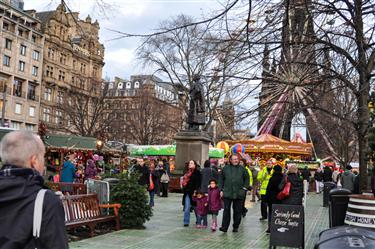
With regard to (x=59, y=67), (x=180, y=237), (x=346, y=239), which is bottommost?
(x=180, y=237)

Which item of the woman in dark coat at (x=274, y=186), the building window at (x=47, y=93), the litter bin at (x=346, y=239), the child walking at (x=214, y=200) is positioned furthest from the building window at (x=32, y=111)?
the litter bin at (x=346, y=239)

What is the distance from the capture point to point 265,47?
9.30m

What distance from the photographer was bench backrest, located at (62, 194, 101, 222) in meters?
9.45

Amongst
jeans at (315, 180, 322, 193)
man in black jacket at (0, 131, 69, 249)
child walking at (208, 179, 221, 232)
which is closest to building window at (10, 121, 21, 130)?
jeans at (315, 180, 322, 193)

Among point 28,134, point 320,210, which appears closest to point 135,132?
point 320,210

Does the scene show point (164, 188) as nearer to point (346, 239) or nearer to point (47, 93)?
point (346, 239)

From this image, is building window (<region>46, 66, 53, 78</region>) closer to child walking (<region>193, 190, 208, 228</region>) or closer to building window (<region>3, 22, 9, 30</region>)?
building window (<region>3, 22, 9, 30</region>)

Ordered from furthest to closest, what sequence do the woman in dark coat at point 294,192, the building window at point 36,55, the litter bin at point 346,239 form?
the building window at point 36,55 < the woman in dark coat at point 294,192 < the litter bin at point 346,239

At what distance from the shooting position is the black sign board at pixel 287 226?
27.2 feet

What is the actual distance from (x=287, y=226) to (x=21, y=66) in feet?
209

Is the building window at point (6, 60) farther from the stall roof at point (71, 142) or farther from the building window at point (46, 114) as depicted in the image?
the stall roof at point (71, 142)

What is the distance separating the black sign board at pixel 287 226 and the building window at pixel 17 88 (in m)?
61.4

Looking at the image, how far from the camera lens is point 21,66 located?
66375 millimetres

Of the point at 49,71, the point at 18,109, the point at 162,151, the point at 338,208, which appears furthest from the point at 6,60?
the point at 338,208
